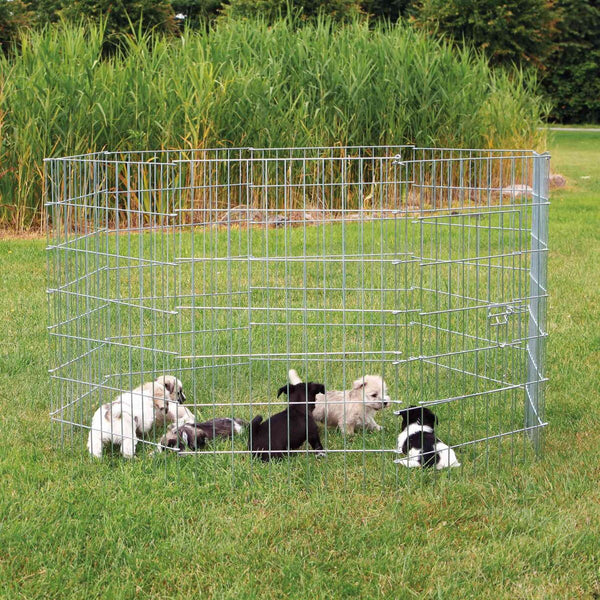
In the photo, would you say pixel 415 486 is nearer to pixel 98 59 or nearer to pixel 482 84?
pixel 98 59

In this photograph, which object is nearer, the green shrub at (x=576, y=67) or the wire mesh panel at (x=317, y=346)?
the wire mesh panel at (x=317, y=346)

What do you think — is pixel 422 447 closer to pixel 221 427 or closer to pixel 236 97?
pixel 221 427

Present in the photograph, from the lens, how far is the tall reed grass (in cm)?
955

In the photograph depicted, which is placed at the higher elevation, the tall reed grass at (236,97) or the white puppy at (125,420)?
the tall reed grass at (236,97)

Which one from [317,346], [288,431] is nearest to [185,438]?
[288,431]

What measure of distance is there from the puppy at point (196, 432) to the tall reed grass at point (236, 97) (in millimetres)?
5819

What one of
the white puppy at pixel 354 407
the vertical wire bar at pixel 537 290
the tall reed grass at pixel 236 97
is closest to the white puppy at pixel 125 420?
the white puppy at pixel 354 407

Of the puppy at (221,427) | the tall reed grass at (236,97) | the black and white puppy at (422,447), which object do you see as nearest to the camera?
the black and white puppy at (422,447)

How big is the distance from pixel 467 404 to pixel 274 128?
6.07 metres

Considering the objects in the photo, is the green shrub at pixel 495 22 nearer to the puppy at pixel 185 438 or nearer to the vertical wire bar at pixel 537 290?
the vertical wire bar at pixel 537 290

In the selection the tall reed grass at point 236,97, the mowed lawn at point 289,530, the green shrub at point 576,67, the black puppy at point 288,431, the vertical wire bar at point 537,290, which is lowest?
the mowed lawn at point 289,530

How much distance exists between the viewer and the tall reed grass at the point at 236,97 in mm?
9547

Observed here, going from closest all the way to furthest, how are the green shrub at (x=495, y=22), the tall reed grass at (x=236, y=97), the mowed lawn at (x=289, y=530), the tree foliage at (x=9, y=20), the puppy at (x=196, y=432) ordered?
1. the mowed lawn at (x=289, y=530)
2. the puppy at (x=196, y=432)
3. the tall reed grass at (x=236, y=97)
4. the tree foliage at (x=9, y=20)
5. the green shrub at (x=495, y=22)

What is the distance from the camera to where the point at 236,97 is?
33.8ft
